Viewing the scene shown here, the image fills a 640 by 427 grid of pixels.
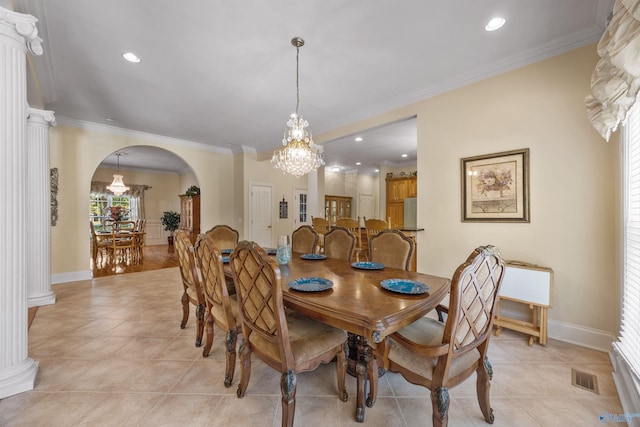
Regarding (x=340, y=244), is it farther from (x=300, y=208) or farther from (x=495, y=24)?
(x=300, y=208)

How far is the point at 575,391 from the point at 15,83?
4.27 m

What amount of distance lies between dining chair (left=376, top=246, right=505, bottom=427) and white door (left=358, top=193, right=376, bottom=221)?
26.6ft

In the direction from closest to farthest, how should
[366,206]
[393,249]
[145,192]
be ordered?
[393,249] < [145,192] < [366,206]

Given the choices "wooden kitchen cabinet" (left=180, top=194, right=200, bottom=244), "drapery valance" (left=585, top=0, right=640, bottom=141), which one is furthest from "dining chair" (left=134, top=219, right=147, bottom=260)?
"drapery valance" (left=585, top=0, right=640, bottom=141)

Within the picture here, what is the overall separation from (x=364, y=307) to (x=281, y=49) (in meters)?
2.46

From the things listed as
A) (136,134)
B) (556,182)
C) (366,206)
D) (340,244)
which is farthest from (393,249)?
(366,206)

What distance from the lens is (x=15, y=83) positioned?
1.70 metres

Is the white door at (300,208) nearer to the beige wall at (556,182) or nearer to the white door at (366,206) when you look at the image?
the white door at (366,206)

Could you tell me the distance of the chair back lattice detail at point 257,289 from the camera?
127 centimetres

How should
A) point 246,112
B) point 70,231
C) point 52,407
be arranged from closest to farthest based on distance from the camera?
point 52,407 → point 246,112 → point 70,231

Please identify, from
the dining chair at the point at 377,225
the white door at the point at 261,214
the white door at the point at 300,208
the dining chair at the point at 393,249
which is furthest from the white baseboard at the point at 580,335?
the white door at the point at 261,214

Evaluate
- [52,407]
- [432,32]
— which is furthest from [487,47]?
[52,407]

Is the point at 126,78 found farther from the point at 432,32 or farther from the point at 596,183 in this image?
the point at 596,183

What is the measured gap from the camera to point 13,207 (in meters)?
1.68
